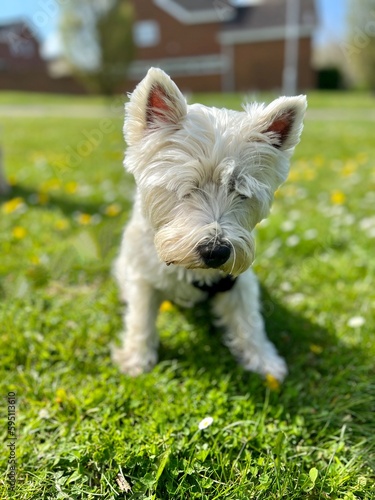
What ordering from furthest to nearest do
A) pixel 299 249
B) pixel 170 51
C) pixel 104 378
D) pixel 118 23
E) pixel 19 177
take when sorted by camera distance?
pixel 170 51 < pixel 118 23 < pixel 19 177 < pixel 299 249 < pixel 104 378

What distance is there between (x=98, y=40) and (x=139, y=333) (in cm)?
2547

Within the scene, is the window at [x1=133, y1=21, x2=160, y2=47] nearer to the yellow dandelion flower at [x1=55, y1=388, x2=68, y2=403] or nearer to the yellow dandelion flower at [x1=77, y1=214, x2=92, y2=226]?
the yellow dandelion flower at [x1=77, y1=214, x2=92, y2=226]

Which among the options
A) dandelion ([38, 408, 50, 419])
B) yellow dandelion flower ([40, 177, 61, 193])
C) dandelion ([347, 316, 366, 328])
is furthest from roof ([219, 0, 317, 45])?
dandelion ([38, 408, 50, 419])

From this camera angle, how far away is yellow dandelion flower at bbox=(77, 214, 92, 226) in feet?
16.1

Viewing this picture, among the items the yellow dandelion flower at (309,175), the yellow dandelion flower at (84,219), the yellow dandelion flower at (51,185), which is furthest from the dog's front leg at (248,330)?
the yellow dandelion flower at (309,175)

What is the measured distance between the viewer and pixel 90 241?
461cm

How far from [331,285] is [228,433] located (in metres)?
1.95

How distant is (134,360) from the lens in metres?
2.95

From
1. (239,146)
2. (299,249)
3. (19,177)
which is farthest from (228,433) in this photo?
(19,177)

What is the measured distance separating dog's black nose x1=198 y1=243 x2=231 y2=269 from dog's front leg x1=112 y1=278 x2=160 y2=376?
0.89m

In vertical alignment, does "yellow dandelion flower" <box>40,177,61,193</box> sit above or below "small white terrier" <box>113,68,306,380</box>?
below

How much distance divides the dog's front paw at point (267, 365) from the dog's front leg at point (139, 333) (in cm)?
67

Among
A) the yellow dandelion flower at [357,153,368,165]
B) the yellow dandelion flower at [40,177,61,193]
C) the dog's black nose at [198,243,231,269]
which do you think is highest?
the dog's black nose at [198,243,231,269]

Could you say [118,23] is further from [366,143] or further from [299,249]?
[299,249]
